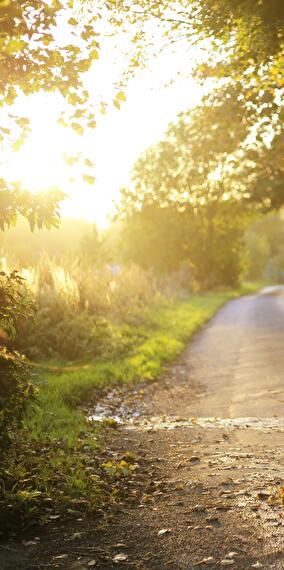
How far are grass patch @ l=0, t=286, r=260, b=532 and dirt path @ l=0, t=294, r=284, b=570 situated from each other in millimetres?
411

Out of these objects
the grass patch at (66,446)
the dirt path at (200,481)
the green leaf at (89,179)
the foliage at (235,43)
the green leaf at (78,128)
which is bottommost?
the dirt path at (200,481)

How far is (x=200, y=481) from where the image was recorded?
6.45 metres

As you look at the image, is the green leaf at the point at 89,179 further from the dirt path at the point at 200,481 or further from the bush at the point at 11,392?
the dirt path at the point at 200,481

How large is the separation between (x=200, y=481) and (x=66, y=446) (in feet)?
6.19

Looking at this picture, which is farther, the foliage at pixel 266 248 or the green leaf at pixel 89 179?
the foliage at pixel 266 248

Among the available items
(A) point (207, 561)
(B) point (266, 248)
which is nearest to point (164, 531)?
(A) point (207, 561)

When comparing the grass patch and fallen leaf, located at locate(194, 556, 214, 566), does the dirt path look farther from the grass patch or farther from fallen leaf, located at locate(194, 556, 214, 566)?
the grass patch

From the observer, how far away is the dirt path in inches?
192

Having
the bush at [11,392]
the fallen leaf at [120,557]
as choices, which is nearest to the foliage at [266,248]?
the bush at [11,392]

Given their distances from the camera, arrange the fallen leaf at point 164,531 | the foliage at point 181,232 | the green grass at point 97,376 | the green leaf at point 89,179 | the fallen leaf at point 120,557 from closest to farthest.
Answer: the fallen leaf at point 120,557 < the green leaf at point 89,179 < the fallen leaf at point 164,531 < the green grass at point 97,376 < the foliage at point 181,232

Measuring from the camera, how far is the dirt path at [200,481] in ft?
16.0

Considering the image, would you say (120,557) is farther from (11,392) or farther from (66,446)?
(66,446)

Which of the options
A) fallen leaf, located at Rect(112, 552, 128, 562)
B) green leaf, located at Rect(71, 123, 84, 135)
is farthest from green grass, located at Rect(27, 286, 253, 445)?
green leaf, located at Rect(71, 123, 84, 135)

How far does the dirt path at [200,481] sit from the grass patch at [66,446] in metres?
0.41
